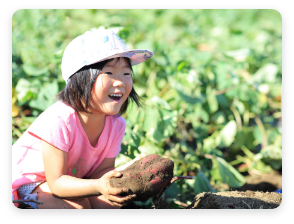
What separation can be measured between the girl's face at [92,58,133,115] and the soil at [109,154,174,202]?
0.25 metres

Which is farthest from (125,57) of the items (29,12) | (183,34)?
(183,34)

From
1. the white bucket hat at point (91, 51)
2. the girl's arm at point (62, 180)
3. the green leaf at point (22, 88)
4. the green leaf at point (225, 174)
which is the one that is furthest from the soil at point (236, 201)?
the green leaf at point (22, 88)

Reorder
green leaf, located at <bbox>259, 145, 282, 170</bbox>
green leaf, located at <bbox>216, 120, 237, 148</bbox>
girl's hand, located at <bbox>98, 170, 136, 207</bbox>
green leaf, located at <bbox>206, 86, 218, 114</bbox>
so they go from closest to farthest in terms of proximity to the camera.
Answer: girl's hand, located at <bbox>98, 170, 136, 207</bbox>
green leaf, located at <bbox>216, 120, 237, 148</bbox>
green leaf, located at <bbox>259, 145, 282, 170</bbox>
green leaf, located at <bbox>206, 86, 218, 114</bbox>

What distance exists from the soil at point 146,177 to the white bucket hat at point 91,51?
0.41m

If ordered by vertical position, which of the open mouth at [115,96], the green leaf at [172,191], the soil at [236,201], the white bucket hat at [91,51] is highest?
the white bucket hat at [91,51]

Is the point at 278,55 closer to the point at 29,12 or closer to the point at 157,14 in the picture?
the point at 157,14

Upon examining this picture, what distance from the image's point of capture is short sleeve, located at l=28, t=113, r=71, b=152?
3.89ft

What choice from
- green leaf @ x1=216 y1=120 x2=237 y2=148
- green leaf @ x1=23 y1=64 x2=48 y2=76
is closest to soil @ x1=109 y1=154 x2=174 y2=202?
green leaf @ x1=216 y1=120 x2=237 y2=148

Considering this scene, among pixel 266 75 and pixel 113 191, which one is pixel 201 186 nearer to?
pixel 113 191

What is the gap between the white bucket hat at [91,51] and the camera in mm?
1164

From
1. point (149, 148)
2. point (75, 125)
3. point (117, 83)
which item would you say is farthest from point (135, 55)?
point (149, 148)

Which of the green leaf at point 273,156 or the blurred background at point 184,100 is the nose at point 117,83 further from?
the green leaf at point 273,156

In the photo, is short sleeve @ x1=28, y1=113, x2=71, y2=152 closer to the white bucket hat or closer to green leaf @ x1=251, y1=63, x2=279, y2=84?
the white bucket hat

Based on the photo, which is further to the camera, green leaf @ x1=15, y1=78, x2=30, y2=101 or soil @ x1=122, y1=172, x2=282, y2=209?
green leaf @ x1=15, y1=78, x2=30, y2=101
